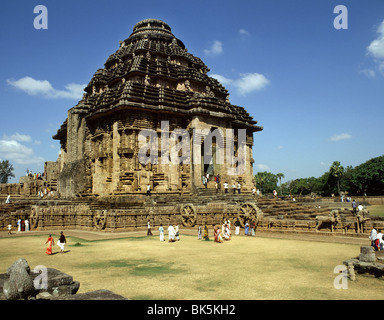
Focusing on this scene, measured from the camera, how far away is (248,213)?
1844 cm

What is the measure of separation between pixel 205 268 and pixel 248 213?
32.3 feet

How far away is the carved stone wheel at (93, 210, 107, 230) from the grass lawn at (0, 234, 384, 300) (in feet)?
13.8

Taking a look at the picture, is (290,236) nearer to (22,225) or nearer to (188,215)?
(188,215)

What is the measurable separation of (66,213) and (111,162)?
7.76 meters

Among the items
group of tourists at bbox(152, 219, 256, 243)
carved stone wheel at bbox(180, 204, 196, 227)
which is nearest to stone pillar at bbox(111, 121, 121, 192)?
carved stone wheel at bbox(180, 204, 196, 227)

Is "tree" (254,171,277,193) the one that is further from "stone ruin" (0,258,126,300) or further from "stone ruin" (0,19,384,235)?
"stone ruin" (0,258,126,300)

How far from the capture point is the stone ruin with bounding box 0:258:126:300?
4704 millimetres

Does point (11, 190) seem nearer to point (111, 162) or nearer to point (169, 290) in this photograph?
point (111, 162)

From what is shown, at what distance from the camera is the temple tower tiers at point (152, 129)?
2598cm

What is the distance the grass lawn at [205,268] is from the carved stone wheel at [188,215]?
5486mm

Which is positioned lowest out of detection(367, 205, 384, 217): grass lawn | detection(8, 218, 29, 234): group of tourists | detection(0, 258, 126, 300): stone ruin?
detection(367, 205, 384, 217): grass lawn

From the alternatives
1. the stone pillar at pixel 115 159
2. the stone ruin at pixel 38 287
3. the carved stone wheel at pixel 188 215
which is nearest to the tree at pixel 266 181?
the stone pillar at pixel 115 159

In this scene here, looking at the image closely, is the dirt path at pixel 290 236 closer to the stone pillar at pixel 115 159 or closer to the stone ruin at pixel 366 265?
the stone ruin at pixel 366 265
